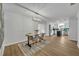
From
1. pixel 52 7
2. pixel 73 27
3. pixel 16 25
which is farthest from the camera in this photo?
pixel 73 27

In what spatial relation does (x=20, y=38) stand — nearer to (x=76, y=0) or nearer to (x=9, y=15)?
(x=9, y=15)

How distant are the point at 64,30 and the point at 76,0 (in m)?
10.9

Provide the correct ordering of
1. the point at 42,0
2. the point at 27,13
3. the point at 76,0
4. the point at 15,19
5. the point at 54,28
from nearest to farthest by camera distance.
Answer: the point at 76,0 < the point at 42,0 < the point at 27,13 < the point at 15,19 < the point at 54,28

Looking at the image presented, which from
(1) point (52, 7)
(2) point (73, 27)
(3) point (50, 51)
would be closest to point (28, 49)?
(3) point (50, 51)

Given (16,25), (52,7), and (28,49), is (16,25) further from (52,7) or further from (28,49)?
(52,7)

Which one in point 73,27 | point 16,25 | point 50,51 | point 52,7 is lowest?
point 50,51

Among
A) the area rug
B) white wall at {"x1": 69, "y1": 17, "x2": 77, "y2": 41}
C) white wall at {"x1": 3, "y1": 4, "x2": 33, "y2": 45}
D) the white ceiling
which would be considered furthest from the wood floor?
white wall at {"x1": 69, "y1": 17, "x2": 77, "y2": 41}

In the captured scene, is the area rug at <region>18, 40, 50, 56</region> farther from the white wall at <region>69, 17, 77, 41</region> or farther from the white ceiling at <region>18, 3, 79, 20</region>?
the white wall at <region>69, 17, 77, 41</region>

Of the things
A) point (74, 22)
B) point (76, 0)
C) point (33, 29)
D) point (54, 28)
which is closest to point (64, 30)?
point (54, 28)

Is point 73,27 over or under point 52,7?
under

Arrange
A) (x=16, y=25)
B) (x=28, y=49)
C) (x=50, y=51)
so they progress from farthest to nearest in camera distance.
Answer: (x=16, y=25) < (x=28, y=49) < (x=50, y=51)

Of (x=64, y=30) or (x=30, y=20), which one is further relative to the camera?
(x=64, y=30)

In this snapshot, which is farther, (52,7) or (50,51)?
(52,7)

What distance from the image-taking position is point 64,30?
1234cm
